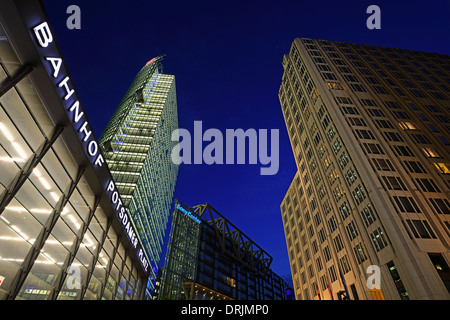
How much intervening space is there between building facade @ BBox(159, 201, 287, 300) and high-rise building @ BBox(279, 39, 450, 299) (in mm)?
16113

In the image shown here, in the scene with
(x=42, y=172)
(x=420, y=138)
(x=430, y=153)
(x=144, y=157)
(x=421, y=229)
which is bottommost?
(x=42, y=172)

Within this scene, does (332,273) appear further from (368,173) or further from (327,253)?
(368,173)

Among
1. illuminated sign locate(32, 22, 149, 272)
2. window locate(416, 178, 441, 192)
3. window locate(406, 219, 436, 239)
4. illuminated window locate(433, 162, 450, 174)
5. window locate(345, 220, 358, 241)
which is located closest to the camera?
illuminated sign locate(32, 22, 149, 272)

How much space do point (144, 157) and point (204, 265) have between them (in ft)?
142

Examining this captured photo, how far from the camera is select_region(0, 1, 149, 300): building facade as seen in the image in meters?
11.7

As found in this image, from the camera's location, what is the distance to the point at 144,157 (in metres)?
84.2

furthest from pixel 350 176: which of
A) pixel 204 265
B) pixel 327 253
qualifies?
pixel 204 265

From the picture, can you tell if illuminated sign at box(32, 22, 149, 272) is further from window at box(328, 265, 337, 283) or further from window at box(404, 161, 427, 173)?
window at box(404, 161, 427, 173)

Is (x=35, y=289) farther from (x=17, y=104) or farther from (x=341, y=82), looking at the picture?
(x=341, y=82)

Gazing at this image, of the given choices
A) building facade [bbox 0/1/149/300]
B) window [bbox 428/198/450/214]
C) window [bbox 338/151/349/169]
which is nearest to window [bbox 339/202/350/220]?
window [bbox 338/151/349/169]

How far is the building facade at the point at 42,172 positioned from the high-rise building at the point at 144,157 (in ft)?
166

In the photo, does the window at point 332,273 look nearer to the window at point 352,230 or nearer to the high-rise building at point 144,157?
the window at point 352,230
